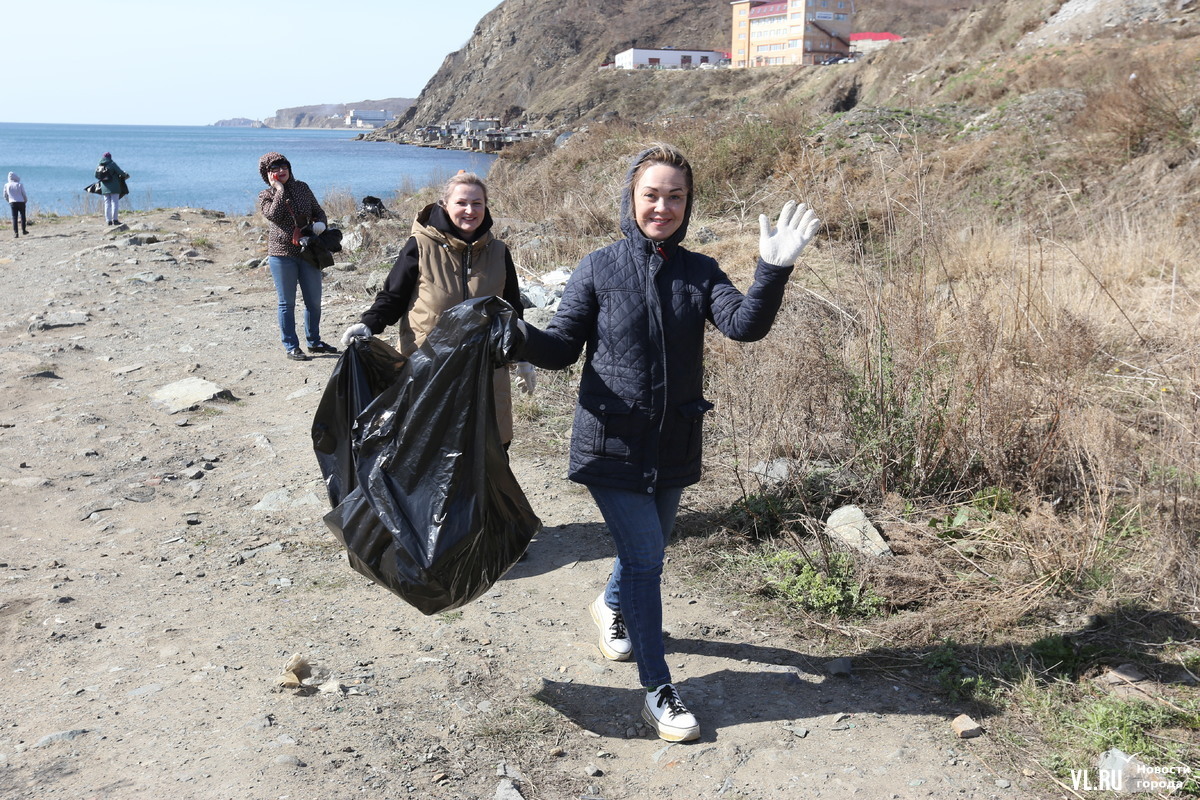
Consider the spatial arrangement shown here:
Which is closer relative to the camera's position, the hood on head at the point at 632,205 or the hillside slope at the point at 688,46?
the hood on head at the point at 632,205

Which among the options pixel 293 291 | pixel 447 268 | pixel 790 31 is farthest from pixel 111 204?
pixel 790 31

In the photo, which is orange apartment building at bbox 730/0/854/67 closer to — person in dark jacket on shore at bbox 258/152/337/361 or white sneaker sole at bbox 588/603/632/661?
person in dark jacket on shore at bbox 258/152/337/361

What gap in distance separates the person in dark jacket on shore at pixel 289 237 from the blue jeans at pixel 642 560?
219 inches

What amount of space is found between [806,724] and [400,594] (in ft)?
4.68

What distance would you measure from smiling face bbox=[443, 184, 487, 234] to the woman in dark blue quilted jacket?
1217mm

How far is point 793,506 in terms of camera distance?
14.2 ft

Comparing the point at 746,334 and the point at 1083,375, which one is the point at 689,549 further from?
the point at 1083,375

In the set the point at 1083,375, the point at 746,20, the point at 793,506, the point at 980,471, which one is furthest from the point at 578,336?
the point at 746,20

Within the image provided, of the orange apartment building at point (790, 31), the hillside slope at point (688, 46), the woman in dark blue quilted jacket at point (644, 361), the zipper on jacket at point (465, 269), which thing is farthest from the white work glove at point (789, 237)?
the orange apartment building at point (790, 31)

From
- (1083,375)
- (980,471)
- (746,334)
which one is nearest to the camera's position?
(746,334)

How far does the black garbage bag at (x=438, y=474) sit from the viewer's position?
9.16 feet

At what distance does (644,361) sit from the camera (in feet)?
9.16

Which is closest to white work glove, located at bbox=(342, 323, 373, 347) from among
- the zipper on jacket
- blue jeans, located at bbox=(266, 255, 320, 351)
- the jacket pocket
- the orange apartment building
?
the zipper on jacket

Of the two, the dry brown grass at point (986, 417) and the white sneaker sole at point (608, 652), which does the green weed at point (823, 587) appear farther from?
the white sneaker sole at point (608, 652)
